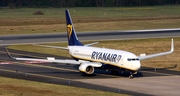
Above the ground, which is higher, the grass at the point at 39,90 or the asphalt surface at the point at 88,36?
the grass at the point at 39,90

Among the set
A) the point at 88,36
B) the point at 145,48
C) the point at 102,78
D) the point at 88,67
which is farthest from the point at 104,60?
the point at 88,36

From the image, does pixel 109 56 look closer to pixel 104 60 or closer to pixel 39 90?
pixel 104 60

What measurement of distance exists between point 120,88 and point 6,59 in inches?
1149

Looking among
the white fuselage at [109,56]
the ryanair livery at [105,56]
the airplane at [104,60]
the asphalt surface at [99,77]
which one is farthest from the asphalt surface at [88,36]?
the ryanair livery at [105,56]

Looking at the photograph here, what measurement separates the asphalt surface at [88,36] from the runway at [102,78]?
1074 inches

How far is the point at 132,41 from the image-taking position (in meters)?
92.3

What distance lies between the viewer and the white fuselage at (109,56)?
54750 mm

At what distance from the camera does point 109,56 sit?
56.8 m

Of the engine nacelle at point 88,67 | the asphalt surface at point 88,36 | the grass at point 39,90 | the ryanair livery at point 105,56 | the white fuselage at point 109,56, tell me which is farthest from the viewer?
the asphalt surface at point 88,36

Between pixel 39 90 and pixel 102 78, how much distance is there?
11.5 metres

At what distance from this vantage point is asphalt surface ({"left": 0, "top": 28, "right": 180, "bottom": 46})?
97938 mm

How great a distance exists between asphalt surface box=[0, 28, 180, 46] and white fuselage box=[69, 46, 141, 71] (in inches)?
1390

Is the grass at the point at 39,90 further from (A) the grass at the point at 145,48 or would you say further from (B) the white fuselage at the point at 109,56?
(A) the grass at the point at 145,48

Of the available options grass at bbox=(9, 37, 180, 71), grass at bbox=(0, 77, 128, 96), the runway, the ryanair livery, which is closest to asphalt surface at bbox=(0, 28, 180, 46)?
grass at bbox=(9, 37, 180, 71)
